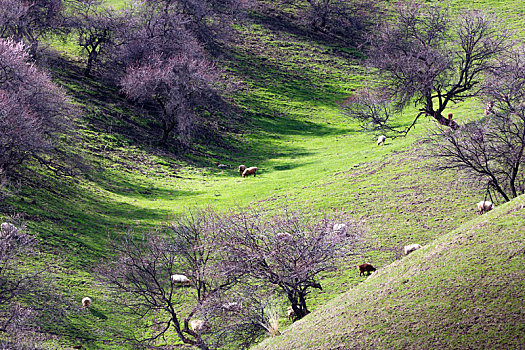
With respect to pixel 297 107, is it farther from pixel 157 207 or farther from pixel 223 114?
pixel 157 207

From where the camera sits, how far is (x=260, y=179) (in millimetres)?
48750

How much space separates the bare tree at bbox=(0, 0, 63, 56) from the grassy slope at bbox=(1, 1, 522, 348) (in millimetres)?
4766

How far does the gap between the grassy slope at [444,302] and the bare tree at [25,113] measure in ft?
76.4

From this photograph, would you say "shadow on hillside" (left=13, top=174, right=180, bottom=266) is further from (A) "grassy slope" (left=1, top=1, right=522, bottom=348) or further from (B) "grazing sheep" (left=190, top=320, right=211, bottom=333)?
(B) "grazing sheep" (left=190, top=320, right=211, bottom=333)

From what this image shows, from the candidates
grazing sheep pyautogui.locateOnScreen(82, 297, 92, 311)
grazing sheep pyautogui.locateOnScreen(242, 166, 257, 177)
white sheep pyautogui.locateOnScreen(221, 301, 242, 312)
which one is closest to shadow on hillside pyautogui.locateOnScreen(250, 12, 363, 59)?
grazing sheep pyautogui.locateOnScreen(242, 166, 257, 177)

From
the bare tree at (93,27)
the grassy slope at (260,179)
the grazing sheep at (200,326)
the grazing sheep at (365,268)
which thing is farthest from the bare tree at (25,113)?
the grazing sheep at (365,268)

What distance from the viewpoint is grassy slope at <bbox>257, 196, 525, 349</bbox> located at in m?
13.7

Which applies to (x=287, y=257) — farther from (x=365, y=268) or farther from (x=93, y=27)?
(x=93, y=27)

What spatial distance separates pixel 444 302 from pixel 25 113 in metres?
28.5

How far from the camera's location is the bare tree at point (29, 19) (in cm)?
5238

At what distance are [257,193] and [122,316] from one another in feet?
60.2

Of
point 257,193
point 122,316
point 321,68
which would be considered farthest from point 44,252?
point 321,68

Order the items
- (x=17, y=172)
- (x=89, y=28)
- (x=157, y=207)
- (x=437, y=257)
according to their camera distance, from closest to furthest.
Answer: (x=437, y=257)
(x=17, y=172)
(x=157, y=207)
(x=89, y=28)

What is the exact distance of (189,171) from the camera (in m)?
51.5
